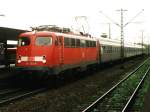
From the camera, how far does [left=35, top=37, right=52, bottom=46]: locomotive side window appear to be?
1823 cm

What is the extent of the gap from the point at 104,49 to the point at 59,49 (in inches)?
602

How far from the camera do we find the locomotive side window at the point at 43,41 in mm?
18234

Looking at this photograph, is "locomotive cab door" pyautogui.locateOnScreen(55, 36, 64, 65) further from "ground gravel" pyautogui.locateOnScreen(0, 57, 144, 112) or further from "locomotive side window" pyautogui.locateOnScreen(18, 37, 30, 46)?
"locomotive side window" pyautogui.locateOnScreen(18, 37, 30, 46)

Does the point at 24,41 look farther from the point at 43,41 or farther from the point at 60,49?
the point at 60,49

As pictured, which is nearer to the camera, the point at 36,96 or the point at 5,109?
the point at 5,109

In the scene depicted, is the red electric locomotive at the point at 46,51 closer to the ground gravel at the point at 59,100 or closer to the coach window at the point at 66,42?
the coach window at the point at 66,42

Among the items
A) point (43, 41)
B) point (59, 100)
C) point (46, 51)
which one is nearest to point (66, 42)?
point (43, 41)

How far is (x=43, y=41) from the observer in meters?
18.4

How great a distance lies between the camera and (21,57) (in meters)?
18.3

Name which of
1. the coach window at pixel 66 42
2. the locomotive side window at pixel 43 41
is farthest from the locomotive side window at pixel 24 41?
the coach window at pixel 66 42

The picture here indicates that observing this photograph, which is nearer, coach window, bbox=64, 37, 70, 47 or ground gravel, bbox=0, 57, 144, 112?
ground gravel, bbox=0, 57, 144, 112

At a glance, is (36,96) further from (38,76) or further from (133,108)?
(133,108)

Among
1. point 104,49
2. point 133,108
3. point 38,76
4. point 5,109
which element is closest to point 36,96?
point 38,76

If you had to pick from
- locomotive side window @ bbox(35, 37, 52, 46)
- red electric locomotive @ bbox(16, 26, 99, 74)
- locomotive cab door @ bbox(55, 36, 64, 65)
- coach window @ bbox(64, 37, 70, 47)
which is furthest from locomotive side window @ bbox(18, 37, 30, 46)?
coach window @ bbox(64, 37, 70, 47)
